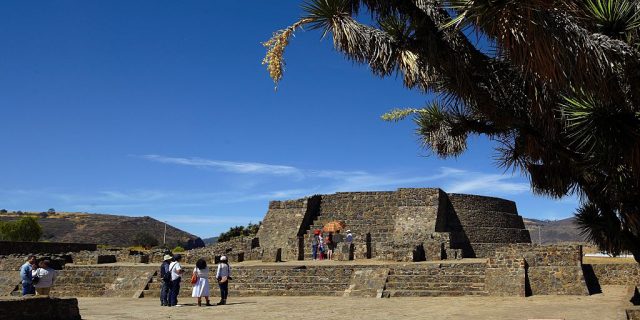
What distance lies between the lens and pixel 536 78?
6.71m

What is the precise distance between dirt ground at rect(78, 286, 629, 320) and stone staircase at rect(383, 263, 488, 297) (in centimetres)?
81

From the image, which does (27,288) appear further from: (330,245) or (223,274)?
(330,245)

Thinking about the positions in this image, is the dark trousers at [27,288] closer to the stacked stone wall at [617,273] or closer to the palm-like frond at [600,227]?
the palm-like frond at [600,227]

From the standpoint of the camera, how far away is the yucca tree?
5871mm

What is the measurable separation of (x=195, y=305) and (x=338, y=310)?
375cm

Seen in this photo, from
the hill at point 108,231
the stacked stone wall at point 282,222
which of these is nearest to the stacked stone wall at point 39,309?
the stacked stone wall at point 282,222

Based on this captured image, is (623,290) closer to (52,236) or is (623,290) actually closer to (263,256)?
(263,256)

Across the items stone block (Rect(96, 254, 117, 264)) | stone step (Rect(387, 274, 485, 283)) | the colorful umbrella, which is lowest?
stone step (Rect(387, 274, 485, 283))

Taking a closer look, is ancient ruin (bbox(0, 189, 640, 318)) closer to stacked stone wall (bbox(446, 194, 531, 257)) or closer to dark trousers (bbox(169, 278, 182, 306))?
stacked stone wall (bbox(446, 194, 531, 257))

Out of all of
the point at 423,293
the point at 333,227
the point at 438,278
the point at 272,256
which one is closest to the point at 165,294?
the point at 423,293

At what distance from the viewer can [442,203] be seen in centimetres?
2919

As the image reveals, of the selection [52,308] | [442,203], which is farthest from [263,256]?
[52,308]

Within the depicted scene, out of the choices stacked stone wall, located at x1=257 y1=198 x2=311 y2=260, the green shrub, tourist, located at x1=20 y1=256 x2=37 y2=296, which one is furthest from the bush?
tourist, located at x1=20 y1=256 x2=37 y2=296

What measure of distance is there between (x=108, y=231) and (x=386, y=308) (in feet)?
239
